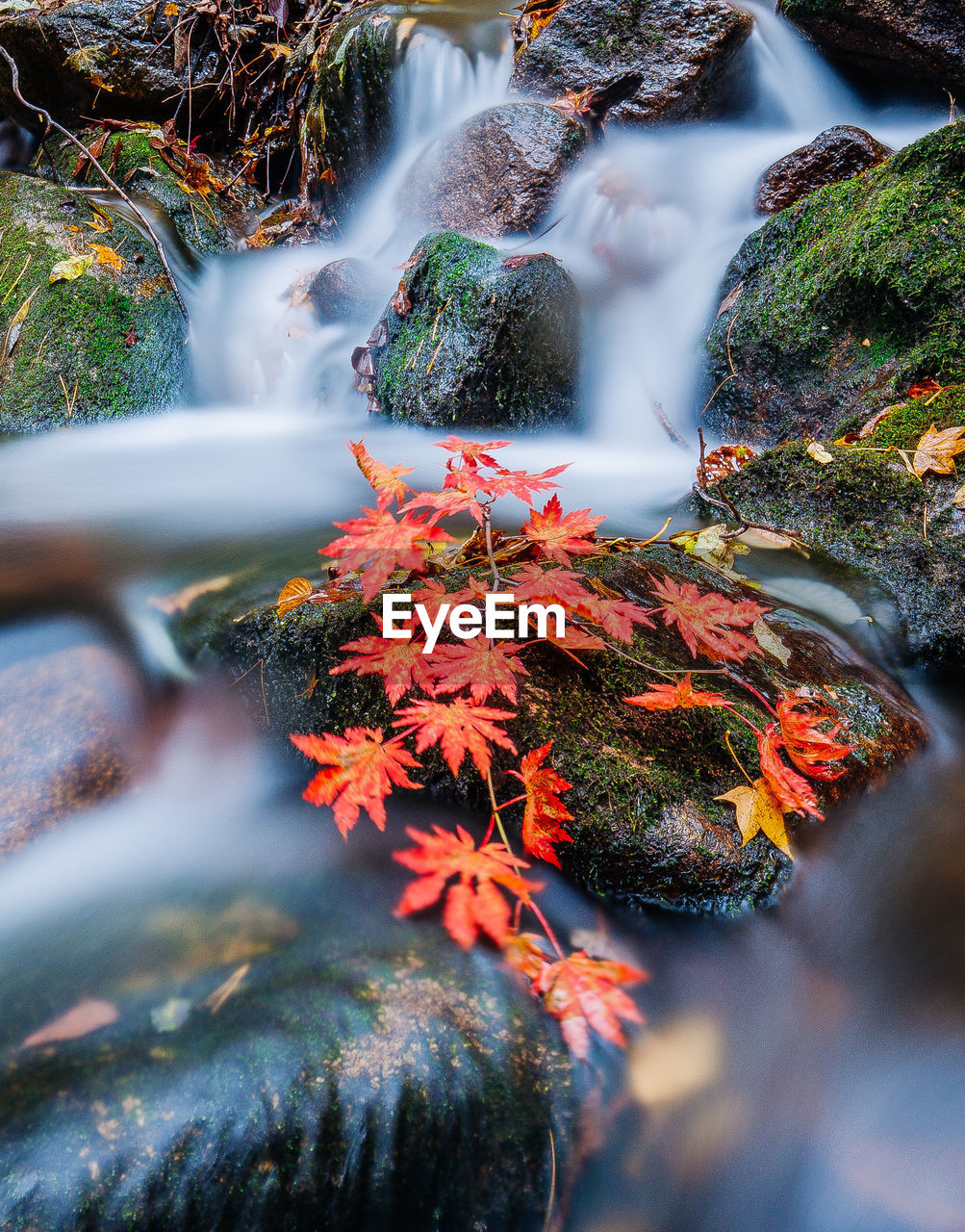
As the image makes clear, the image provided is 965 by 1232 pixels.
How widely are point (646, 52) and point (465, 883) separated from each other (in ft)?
26.3

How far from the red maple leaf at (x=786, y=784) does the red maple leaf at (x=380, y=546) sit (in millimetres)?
977

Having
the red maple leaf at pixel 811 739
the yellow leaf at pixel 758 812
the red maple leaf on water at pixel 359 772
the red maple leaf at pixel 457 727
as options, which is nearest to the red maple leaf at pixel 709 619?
the red maple leaf at pixel 811 739

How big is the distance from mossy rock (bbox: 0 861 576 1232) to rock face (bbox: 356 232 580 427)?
361 cm

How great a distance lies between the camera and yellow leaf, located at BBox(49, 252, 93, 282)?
15.6 feet

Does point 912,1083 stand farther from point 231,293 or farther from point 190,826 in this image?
point 231,293

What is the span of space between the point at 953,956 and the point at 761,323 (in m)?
3.74

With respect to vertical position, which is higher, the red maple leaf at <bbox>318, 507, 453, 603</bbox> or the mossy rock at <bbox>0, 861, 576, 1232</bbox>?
the red maple leaf at <bbox>318, 507, 453, 603</bbox>

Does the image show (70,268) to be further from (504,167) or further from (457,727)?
(457,727)

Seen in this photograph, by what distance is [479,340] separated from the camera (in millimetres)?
4180

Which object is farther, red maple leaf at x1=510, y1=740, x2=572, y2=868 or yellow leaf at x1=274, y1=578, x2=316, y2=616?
yellow leaf at x1=274, y1=578, x2=316, y2=616

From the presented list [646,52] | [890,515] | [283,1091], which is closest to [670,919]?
[283,1091]

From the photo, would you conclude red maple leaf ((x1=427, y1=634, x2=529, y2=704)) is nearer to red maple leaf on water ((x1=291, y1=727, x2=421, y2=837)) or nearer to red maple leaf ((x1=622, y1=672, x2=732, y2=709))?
red maple leaf on water ((x1=291, y1=727, x2=421, y2=837))

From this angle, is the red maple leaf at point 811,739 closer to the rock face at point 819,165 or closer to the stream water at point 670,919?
the stream water at point 670,919

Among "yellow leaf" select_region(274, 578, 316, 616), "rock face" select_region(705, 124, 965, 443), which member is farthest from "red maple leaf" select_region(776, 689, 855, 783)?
"rock face" select_region(705, 124, 965, 443)
